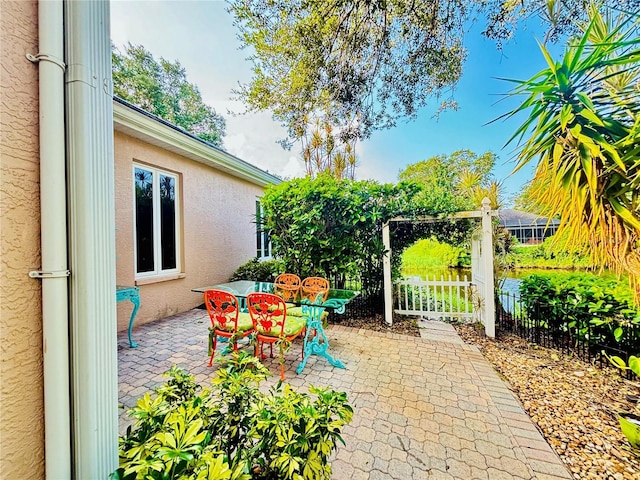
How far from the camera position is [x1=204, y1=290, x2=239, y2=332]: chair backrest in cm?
333

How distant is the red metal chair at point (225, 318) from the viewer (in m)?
3.35

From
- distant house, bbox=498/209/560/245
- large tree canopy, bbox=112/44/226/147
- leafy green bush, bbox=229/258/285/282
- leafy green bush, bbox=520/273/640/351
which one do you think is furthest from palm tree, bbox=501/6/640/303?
large tree canopy, bbox=112/44/226/147

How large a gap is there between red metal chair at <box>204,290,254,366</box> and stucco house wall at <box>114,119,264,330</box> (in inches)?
97.8

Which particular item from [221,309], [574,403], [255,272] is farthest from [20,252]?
[255,272]

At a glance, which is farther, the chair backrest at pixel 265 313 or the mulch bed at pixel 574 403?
the chair backrest at pixel 265 313

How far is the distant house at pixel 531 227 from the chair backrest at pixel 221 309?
379cm

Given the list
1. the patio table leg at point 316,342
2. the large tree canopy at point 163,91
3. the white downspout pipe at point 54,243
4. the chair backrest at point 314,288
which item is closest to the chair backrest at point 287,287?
the chair backrest at point 314,288

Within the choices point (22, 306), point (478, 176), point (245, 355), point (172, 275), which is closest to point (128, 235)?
point (172, 275)

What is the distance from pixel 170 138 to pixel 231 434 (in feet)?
18.8

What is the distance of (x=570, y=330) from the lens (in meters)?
4.02

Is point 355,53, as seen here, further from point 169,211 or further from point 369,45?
point 169,211

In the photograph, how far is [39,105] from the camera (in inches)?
35.3

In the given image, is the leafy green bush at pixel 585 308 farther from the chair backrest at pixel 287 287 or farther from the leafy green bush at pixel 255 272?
the leafy green bush at pixel 255 272

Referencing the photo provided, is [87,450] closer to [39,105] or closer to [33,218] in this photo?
[33,218]
